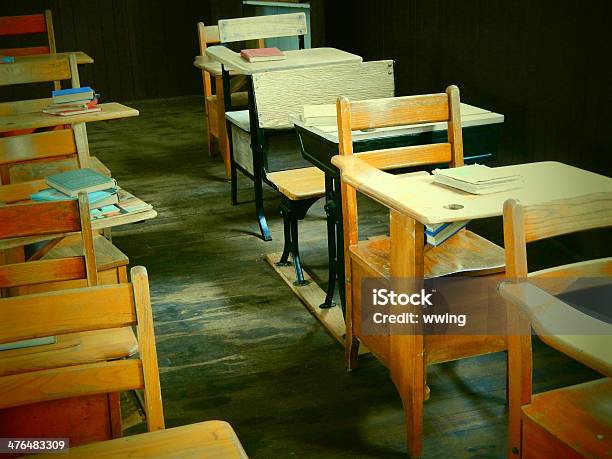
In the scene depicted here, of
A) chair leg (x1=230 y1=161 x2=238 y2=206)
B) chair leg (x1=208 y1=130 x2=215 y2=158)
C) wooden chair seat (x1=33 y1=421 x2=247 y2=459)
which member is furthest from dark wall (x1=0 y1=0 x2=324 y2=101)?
wooden chair seat (x1=33 y1=421 x2=247 y2=459)

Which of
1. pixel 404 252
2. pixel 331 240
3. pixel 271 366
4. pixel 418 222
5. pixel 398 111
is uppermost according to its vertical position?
pixel 398 111

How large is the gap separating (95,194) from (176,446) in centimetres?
154

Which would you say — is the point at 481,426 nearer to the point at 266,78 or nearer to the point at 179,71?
the point at 266,78

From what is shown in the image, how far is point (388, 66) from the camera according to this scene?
4.01 metres

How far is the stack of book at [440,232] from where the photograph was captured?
8.93 ft

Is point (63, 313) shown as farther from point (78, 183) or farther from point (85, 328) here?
point (78, 183)

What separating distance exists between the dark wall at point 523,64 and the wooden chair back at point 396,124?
3.23 feet

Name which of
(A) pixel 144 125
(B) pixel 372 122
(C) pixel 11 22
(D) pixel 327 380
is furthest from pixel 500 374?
(A) pixel 144 125

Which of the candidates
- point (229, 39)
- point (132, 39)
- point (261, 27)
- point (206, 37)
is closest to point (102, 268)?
point (229, 39)

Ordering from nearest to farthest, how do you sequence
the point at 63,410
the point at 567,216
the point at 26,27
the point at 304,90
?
the point at 567,216 < the point at 63,410 < the point at 304,90 < the point at 26,27

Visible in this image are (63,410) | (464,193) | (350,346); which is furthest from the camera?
(350,346)

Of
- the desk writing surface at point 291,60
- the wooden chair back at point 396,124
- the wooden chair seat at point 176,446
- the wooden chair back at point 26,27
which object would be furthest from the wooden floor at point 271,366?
the wooden chair back at point 26,27

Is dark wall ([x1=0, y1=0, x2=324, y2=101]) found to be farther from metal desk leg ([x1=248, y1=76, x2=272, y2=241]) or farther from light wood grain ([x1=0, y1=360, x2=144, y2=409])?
light wood grain ([x1=0, y1=360, x2=144, y2=409])

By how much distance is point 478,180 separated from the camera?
238 centimetres
